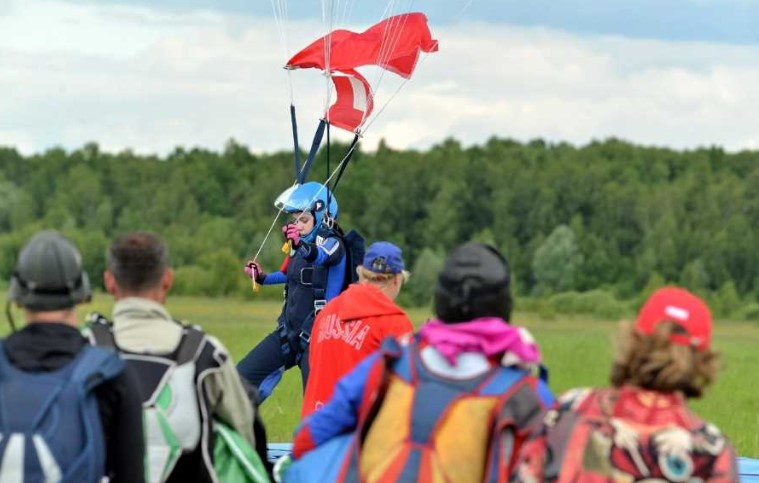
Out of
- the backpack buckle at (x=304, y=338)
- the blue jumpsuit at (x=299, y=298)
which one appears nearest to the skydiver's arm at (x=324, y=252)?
the blue jumpsuit at (x=299, y=298)

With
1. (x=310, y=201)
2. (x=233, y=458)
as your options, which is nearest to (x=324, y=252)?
(x=310, y=201)

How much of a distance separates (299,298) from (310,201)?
1.52 feet

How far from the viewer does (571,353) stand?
2059cm

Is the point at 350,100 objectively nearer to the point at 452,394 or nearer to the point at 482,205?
the point at 452,394

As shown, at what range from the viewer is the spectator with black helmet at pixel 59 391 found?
10.9 feet

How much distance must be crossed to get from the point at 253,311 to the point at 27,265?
93.7 feet

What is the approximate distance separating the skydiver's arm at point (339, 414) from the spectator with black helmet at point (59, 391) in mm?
441

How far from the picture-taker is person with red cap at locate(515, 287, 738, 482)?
3.19 meters

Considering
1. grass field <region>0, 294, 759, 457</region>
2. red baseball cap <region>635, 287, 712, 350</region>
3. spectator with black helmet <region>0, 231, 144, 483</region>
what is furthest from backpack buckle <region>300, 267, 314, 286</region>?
red baseball cap <region>635, 287, 712, 350</region>

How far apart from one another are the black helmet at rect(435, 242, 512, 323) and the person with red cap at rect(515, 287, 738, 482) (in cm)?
41

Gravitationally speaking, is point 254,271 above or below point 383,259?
below

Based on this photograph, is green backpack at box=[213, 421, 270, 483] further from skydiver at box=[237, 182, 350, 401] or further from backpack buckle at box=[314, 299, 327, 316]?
backpack buckle at box=[314, 299, 327, 316]

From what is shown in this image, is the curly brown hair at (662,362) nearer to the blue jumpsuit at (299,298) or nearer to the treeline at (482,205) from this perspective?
the blue jumpsuit at (299,298)

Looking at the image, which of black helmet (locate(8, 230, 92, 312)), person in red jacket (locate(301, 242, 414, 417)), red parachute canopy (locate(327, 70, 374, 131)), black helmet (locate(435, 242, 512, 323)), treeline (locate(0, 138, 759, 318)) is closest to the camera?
black helmet (locate(8, 230, 92, 312))
